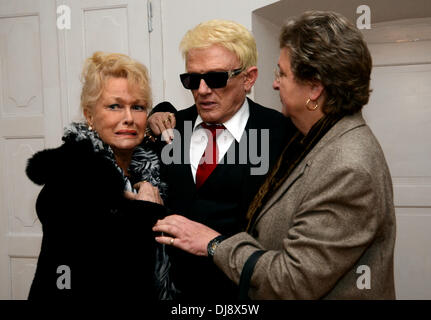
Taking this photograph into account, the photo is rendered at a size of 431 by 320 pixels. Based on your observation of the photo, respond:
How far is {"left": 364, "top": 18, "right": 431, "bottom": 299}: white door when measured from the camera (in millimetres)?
3225

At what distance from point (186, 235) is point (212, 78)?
622 millimetres

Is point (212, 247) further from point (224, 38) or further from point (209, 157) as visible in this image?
point (224, 38)

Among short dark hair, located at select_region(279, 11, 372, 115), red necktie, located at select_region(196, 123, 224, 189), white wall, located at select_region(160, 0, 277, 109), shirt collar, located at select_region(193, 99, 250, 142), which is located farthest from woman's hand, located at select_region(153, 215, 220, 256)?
white wall, located at select_region(160, 0, 277, 109)

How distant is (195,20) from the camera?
9.20ft

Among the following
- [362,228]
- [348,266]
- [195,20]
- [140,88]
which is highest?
[195,20]

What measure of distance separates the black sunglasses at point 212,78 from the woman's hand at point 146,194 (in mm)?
415

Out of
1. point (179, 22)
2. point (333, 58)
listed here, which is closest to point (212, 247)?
point (333, 58)

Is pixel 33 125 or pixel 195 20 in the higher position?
pixel 195 20

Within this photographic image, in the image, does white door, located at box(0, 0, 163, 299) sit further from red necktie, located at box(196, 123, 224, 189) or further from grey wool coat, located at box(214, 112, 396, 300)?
grey wool coat, located at box(214, 112, 396, 300)

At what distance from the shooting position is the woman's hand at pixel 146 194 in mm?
1567
